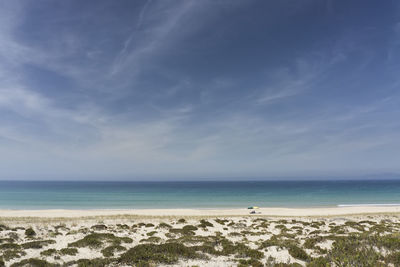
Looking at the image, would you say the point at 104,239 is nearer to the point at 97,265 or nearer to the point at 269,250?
the point at 97,265

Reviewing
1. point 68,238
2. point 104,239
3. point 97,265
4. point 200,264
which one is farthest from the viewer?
point 68,238

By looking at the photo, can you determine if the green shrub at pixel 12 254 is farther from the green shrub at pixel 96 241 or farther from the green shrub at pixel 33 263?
the green shrub at pixel 96 241

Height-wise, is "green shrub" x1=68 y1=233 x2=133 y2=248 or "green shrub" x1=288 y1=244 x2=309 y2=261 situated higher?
"green shrub" x1=288 y1=244 x2=309 y2=261

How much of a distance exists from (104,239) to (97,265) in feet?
18.8

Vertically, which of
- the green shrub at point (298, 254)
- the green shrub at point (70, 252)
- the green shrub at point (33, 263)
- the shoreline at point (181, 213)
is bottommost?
the shoreline at point (181, 213)

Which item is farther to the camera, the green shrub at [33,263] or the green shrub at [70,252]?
the green shrub at [70,252]

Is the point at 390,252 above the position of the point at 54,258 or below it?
above

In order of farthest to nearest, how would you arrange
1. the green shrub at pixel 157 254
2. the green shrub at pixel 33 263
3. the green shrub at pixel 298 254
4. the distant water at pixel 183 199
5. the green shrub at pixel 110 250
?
1. the distant water at pixel 183 199
2. the green shrub at pixel 110 250
3. the green shrub at pixel 298 254
4. the green shrub at pixel 157 254
5. the green shrub at pixel 33 263

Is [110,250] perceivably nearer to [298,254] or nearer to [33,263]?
[33,263]

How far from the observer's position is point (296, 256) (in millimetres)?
10945

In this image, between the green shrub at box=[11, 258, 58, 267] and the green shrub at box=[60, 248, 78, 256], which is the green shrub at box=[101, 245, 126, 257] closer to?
the green shrub at box=[60, 248, 78, 256]

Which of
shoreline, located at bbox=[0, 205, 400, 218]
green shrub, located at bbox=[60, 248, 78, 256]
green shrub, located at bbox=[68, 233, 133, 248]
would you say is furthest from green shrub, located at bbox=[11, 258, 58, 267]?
shoreline, located at bbox=[0, 205, 400, 218]

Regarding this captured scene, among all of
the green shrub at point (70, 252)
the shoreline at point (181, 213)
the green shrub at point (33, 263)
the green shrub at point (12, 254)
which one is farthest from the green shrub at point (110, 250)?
the shoreline at point (181, 213)

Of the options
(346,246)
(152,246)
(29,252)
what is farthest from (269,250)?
(29,252)
